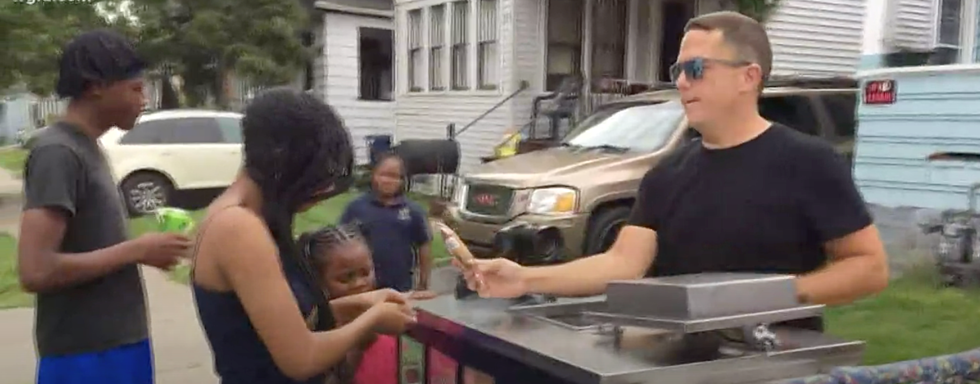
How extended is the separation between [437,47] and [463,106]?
5.62ft

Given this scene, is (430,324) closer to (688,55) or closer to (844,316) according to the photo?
(688,55)

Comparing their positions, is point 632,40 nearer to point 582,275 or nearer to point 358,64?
point 358,64

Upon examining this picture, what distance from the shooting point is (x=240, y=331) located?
2014 mm

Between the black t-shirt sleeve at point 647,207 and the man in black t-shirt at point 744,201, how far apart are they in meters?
0.06

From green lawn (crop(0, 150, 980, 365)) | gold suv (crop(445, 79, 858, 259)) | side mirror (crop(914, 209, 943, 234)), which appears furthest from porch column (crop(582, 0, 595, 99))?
green lawn (crop(0, 150, 980, 365))

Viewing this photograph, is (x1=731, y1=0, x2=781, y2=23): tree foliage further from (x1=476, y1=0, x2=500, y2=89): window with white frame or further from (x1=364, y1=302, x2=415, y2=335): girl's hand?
(x1=364, y1=302, x2=415, y2=335): girl's hand

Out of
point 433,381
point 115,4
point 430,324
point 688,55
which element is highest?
point 115,4

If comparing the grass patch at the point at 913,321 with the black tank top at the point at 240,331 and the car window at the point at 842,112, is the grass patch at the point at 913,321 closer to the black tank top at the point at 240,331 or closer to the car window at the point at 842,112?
the car window at the point at 842,112

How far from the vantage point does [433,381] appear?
240cm

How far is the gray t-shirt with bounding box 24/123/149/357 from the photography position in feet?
8.29

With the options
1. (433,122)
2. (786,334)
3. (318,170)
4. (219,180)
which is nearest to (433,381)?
(318,170)

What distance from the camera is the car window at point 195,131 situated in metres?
14.3

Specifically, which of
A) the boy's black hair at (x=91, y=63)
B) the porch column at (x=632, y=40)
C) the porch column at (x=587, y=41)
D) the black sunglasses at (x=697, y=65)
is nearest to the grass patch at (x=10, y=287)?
the boy's black hair at (x=91, y=63)

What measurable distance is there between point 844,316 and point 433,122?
12.4 m
